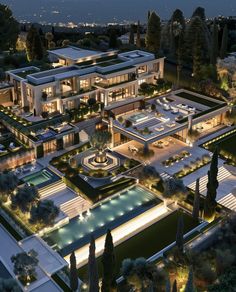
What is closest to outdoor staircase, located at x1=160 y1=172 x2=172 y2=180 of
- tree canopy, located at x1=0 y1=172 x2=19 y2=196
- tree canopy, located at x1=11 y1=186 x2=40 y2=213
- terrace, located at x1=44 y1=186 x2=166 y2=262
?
terrace, located at x1=44 y1=186 x2=166 y2=262

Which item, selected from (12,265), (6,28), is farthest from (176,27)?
(12,265)

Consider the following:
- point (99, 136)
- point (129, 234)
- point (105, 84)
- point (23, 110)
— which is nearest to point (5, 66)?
point (23, 110)

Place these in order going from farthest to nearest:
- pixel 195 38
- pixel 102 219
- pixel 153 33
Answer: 1. pixel 153 33
2. pixel 195 38
3. pixel 102 219

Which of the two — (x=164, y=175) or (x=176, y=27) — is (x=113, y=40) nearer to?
(x=176, y=27)

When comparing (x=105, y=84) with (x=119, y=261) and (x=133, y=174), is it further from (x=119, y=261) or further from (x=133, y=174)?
(x=119, y=261)

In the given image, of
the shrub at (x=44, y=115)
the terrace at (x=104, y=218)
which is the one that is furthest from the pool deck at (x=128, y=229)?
the shrub at (x=44, y=115)

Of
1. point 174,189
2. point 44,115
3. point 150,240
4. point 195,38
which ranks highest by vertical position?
point 195,38
